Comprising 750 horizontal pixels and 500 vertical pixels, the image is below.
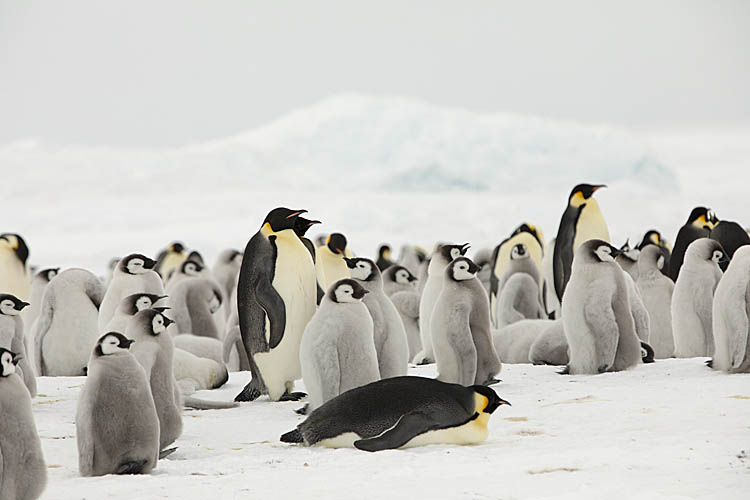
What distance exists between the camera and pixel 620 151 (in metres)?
34.3

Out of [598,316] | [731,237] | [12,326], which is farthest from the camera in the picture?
[731,237]

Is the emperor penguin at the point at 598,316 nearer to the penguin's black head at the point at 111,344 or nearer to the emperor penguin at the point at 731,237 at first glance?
the emperor penguin at the point at 731,237

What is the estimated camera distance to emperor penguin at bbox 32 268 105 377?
715 centimetres

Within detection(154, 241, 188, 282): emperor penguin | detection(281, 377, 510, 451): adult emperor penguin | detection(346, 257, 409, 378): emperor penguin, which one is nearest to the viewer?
detection(281, 377, 510, 451): adult emperor penguin

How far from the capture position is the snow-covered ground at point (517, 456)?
10.9 ft

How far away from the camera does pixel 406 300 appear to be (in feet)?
27.5

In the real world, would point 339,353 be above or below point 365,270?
below

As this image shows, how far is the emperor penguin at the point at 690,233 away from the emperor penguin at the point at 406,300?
7.46 ft

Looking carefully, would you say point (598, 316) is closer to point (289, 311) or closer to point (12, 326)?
point (289, 311)

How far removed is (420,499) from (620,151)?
32.5 metres

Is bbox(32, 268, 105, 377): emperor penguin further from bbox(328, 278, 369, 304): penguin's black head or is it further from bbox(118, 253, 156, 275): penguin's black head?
bbox(328, 278, 369, 304): penguin's black head

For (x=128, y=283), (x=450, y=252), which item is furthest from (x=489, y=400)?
(x=128, y=283)

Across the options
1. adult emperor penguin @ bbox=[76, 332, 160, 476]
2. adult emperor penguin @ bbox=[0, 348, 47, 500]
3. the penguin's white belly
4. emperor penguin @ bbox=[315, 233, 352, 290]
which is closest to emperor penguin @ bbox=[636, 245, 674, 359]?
emperor penguin @ bbox=[315, 233, 352, 290]

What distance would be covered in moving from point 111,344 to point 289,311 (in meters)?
2.16
